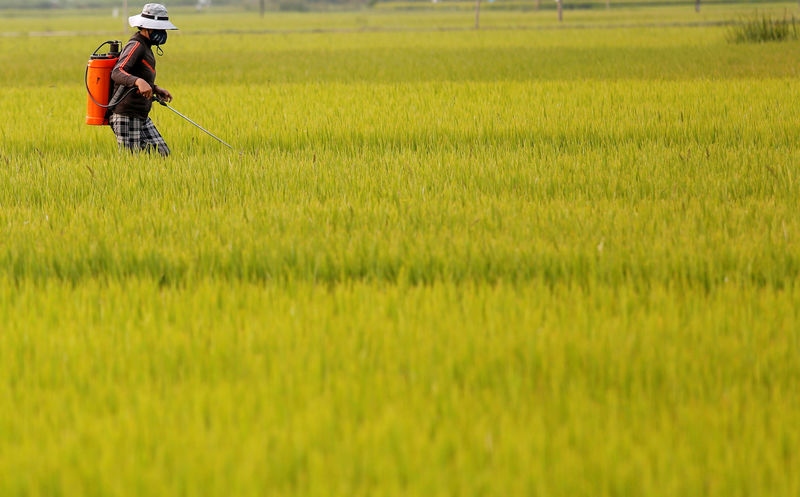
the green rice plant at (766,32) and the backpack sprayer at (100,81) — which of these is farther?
the green rice plant at (766,32)

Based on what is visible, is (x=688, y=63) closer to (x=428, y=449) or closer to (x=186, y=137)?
(x=186, y=137)

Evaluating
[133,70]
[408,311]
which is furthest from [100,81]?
[408,311]

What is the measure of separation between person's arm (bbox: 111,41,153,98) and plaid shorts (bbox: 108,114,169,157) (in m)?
0.43

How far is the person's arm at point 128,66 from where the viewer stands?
18.5 feet

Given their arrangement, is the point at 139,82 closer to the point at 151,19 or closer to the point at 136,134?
the point at 151,19

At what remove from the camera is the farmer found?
5.68 m

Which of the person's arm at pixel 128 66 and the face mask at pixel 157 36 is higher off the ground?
the face mask at pixel 157 36

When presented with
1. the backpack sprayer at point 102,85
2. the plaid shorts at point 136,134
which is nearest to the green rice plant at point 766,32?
the plaid shorts at point 136,134

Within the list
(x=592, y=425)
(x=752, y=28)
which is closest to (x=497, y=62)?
(x=752, y=28)

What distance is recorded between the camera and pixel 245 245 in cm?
365

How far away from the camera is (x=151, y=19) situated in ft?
18.9

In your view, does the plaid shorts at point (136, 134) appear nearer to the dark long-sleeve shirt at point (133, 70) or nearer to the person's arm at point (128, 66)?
the dark long-sleeve shirt at point (133, 70)

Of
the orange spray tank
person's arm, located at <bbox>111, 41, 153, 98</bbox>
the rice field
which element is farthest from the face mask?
the rice field

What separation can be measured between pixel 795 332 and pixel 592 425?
94cm
